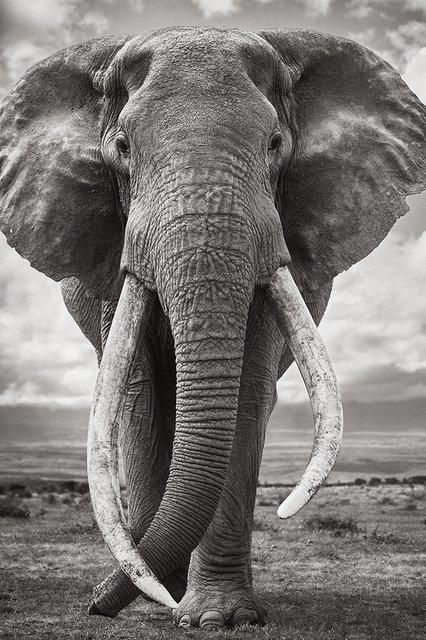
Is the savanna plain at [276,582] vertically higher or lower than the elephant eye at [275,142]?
lower

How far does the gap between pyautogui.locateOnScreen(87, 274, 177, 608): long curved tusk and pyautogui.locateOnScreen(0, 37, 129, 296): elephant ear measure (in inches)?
39.2

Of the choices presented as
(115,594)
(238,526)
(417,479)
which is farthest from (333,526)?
(417,479)

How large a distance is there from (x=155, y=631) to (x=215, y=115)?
420cm

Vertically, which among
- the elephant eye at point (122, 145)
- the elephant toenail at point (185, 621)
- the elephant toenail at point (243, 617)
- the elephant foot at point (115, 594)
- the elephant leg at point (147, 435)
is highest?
the elephant eye at point (122, 145)

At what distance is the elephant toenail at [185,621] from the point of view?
7.74m

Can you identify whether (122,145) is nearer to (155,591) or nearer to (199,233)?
(199,233)

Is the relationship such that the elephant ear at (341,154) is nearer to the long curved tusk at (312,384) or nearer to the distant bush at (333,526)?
the long curved tusk at (312,384)

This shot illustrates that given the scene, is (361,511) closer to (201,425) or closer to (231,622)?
A: (231,622)

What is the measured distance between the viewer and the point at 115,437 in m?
6.25

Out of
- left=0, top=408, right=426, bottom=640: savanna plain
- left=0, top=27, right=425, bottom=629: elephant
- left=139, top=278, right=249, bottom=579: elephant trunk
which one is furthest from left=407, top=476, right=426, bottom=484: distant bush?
left=139, top=278, right=249, bottom=579: elephant trunk

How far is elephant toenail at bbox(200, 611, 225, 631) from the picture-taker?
7.54 metres

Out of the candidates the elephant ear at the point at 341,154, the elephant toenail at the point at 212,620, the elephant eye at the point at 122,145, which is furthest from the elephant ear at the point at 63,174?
the elephant toenail at the point at 212,620

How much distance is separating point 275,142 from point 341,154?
3.68 feet

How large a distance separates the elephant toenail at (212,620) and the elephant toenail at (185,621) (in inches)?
6.0
